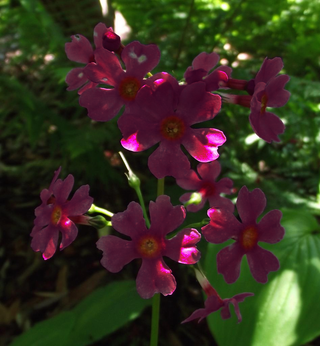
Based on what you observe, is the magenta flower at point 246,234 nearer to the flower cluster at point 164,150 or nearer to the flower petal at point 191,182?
the flower cluster at point 164,150

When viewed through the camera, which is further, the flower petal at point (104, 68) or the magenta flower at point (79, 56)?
the magenta flower at point (79, 56)

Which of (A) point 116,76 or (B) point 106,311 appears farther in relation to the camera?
(B) point 106,311

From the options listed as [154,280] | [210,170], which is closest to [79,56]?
[210,170]

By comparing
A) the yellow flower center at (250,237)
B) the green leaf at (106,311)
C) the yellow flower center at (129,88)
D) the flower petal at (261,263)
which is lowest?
the green leaf at (106,311)

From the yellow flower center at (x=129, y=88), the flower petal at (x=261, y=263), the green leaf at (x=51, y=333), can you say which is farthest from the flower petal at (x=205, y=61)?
the green leaf at (x=51, y=333)

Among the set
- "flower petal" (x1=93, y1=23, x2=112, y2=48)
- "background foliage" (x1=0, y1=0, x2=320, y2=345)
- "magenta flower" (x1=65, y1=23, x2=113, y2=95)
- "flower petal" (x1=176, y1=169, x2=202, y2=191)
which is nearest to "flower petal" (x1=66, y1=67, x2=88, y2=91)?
"magenta flower" (x1=65, y1=23, x2=113, y2=95)

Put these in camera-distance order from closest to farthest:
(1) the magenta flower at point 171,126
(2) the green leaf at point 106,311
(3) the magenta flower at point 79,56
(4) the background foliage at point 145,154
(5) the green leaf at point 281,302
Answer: (1) the magenta flower at point 171,126
(3) the magenta flower at point 79,56
(5) the green leaf at point 281,302
(2) the green leaf at point 106,311
(4) the background foliage at point 145,154

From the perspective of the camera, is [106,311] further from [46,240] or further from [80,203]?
[80,203]

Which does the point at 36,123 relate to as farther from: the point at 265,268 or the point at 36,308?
the point at 265,268
